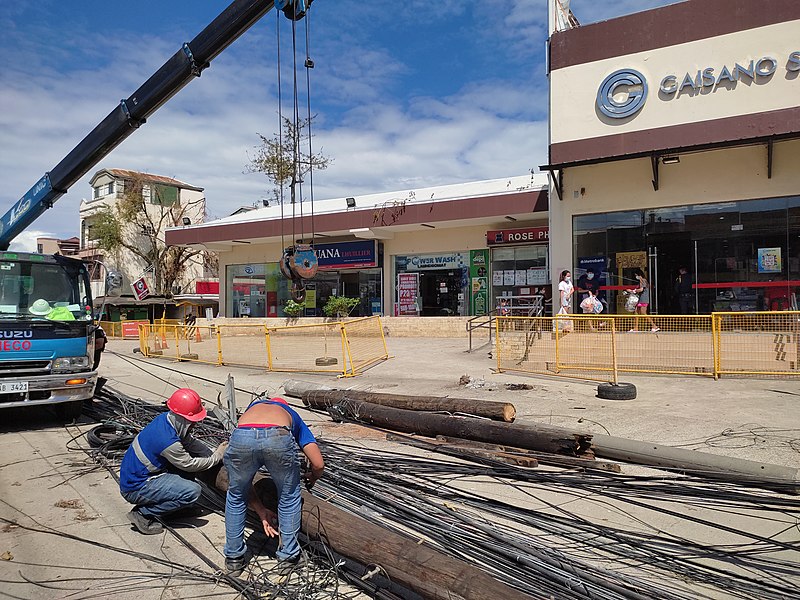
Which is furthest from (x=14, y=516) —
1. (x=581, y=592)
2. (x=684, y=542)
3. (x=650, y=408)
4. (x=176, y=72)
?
(x=650, y=408)

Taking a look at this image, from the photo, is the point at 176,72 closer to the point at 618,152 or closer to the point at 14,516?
the point at 14,516

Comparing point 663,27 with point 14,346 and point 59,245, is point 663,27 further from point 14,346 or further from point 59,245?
point 59,245

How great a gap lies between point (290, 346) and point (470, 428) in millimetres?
7430

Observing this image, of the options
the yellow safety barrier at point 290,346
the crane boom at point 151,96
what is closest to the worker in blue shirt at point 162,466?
the crane boom at point 151,96

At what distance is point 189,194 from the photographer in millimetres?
44438

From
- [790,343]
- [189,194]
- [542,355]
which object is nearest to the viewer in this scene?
[790,343]

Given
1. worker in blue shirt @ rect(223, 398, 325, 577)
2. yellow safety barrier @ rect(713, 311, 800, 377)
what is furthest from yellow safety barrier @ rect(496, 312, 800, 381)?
worker in blue shirt @ rect(223, 398, 325, 577)

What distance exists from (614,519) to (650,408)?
14.1 ft

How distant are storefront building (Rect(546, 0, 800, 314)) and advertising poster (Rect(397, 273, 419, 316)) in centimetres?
871

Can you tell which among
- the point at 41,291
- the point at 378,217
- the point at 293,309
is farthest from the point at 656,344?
the point at 293,309

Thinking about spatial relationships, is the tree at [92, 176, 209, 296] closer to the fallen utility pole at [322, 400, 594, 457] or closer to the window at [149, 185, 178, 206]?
the window at [149, 185, 178, 206]

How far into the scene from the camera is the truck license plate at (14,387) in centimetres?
777

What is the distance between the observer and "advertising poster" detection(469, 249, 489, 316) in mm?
22453

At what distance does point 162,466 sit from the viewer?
4816 mm
